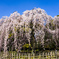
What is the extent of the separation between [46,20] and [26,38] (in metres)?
1.11

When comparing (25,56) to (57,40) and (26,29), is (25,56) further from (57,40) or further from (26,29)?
(57,40)

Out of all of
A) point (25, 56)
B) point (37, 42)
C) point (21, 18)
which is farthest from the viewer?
point (21, 18)

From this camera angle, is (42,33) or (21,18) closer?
(42,33)

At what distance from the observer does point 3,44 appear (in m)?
3.16

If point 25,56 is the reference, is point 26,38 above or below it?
above

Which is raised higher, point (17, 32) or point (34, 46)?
point (17, 32)

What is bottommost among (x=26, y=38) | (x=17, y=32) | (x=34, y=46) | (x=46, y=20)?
(x=34, y=46)

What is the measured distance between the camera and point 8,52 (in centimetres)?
319

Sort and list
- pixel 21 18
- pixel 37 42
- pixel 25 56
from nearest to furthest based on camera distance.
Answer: pixel 37 42
pixel 25 56
pixel 21 18

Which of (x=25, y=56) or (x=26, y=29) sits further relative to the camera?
(x=25, y=56)

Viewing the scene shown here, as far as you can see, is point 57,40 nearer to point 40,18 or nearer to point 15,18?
point 40,18

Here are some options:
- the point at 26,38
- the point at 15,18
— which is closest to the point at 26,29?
the point at 26,38

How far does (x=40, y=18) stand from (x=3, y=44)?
164 cm

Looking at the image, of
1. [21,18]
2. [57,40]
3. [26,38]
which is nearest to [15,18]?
[21,18]
